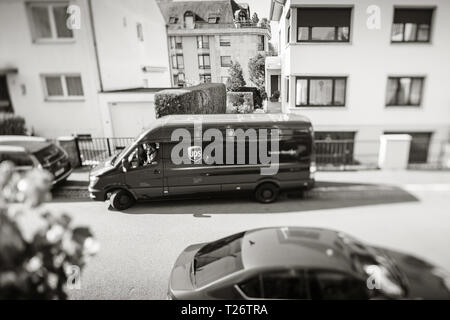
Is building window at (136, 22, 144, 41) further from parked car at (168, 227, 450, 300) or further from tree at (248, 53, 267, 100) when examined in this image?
parked car at (168, 227, 450, 300)

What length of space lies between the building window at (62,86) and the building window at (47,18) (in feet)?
0.97

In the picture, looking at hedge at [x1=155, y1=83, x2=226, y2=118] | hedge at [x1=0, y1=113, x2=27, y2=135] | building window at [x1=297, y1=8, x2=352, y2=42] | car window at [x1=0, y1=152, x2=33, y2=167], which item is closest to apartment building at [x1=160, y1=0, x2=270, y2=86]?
hedge at [x1=155, y1=83, x2=226, y2=118]

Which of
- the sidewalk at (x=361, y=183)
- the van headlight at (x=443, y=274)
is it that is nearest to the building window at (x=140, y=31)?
the sidewalk at (x=361, y=183)

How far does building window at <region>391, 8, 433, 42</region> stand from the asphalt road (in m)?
1.55

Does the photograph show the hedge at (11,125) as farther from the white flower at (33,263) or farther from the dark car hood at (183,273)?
the dark car hood at (183,273)

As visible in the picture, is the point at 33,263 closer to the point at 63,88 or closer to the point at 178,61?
the point at 63,88

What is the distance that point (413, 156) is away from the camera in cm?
263

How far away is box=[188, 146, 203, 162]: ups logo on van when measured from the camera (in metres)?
4.07

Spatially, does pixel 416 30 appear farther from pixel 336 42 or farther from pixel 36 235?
pixel 36 235

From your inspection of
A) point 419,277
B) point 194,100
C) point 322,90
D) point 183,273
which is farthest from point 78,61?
point 419,277

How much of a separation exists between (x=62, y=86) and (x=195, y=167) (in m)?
2.28

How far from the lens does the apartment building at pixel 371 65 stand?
2334 mm

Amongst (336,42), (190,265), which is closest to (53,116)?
(190,265)
